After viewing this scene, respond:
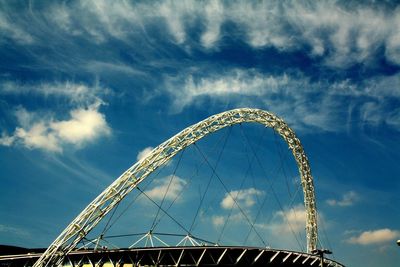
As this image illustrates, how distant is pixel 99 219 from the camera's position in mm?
32156

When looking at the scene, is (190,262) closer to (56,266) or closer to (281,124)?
(56,266)

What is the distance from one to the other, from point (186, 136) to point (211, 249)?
12308 mm

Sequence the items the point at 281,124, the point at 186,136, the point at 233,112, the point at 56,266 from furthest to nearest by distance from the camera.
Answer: the point at 281,124, the point at 233,112, the point at 186,136, the point at 56,266

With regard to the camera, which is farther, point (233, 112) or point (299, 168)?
point (299, 168)

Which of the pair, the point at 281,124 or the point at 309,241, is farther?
the point at 309,241

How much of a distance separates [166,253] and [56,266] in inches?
418

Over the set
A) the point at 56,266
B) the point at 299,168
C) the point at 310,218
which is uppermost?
the point at 299,168

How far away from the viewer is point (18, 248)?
69.8 metres

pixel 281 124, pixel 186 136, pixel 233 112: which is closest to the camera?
pixel 186 136

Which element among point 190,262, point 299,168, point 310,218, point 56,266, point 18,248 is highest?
point 299,168

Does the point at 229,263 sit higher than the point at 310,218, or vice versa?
the point at 310,218

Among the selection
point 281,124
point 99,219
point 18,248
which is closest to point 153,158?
point 99,219

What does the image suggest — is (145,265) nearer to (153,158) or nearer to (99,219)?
(99,219)

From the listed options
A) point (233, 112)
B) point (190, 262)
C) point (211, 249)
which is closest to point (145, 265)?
point (190, 262)
